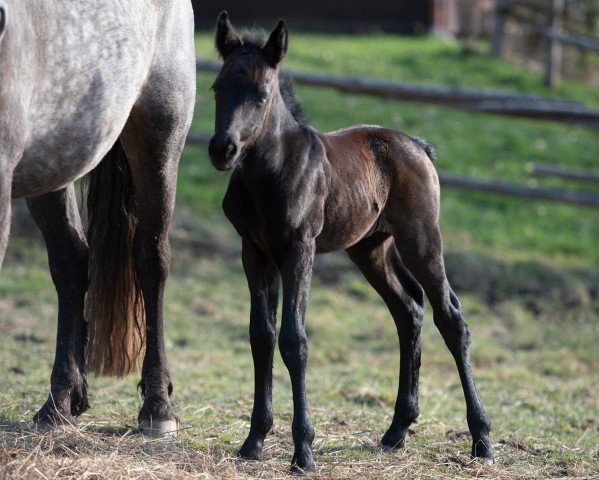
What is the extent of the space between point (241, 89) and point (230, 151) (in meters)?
0.28

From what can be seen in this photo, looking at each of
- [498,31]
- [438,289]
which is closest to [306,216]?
[438,289]

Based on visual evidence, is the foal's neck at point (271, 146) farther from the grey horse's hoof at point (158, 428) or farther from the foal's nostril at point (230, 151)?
the grey horse's hoof at point (158, 428)

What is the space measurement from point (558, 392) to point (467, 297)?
2.43 m

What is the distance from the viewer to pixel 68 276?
4.96 m

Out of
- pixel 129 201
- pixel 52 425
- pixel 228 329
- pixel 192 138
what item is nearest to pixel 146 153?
pixel 129 201

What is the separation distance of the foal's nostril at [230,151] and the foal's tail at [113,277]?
1537mm

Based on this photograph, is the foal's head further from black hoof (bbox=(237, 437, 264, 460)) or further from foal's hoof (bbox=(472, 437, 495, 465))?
foal's hoof (bbox=(472, 437, 495, 465))

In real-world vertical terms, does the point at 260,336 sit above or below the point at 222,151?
below

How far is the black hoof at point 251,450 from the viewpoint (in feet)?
13.7

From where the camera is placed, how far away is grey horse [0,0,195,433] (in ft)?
12.4

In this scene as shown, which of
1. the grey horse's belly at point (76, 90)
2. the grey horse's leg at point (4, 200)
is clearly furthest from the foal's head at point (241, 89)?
the grey horse's leg at point (4, 200)

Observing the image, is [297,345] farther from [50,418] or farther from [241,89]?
[50,418]

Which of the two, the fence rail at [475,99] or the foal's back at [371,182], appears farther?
the fence rail at [475,99]

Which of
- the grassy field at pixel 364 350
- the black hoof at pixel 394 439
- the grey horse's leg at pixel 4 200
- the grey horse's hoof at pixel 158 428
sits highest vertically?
the grey horse's leg at pixel 4 200
